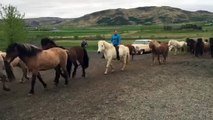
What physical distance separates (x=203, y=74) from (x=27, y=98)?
10050 millimetres

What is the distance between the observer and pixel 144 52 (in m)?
44.3

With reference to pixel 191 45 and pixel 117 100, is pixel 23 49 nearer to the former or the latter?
pixel 117 100

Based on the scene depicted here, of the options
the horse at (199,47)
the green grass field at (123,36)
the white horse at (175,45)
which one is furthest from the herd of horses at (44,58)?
the green grass field at (123,36)

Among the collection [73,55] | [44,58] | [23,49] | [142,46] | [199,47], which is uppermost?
[23,49]

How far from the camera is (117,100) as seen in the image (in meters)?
14.1

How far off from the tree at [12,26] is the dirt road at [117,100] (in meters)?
26.4

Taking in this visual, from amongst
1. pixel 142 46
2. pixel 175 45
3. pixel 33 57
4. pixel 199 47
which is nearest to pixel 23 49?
pixel 33 57

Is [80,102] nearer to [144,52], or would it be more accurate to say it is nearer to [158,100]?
[158,100]

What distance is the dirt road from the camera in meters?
12.2

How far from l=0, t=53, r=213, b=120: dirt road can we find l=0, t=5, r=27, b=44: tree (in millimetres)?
26420

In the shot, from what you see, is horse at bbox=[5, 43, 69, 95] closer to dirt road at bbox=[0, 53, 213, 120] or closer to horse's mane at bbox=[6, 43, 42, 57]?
horse's mane at bbox=[6, 43, 42, 57]

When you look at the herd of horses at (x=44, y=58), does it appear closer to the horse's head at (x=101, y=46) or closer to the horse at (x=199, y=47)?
the horse's head at (x=101, y=46)

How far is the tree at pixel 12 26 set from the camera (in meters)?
46.2

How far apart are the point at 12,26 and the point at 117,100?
1369 inches
